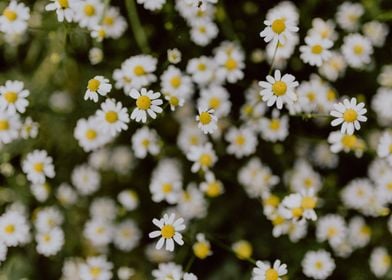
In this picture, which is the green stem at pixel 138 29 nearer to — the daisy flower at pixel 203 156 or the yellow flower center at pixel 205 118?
the daisy flower at pixel 203 156

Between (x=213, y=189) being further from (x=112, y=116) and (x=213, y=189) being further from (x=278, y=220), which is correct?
(x=112, y=116)

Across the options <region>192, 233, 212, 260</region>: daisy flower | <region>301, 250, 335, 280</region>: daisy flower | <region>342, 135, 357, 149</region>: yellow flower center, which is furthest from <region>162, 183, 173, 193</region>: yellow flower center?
<region>342, 135, 357, 149</region>: yellow flower center

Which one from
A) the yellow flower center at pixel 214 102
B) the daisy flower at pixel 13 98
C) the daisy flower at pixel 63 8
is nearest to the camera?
the daisy flower at pixel 63 8

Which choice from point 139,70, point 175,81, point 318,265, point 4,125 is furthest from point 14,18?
point 318,265

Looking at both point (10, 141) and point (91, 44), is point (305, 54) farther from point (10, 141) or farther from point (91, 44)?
point (10, 141)

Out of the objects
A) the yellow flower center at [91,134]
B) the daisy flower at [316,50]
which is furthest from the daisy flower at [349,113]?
the yellow flower center at [91,134]

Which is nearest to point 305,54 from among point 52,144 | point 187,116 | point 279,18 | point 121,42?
point 279,18

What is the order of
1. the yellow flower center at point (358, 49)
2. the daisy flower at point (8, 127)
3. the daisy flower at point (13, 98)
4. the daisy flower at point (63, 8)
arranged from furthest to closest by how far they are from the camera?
1. the yellow flower center at point (358, 49)
2. the daisy flower at point (8, 127)
3. the daisy flower at point (13, 98)
4. the daisy flower at point (63, 8)
